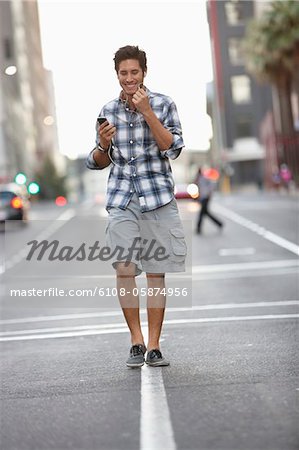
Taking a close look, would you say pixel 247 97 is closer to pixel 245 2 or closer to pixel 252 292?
pixel 245 2

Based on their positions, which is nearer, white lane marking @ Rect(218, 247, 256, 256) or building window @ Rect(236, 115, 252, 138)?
white lane marking @ Rect(218, 247, 256, 256)

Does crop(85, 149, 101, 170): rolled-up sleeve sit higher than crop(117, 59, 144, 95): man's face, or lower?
lower

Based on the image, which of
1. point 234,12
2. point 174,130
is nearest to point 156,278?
point 174,130

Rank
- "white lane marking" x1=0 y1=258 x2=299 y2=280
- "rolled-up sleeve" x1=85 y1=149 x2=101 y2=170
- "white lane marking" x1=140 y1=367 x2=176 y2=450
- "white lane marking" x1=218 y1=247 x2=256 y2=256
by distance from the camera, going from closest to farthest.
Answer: "white lane marking" x1=140 y1=367 x2=176 y2=450
"rolled-up sleeve" x1=85 y1=149 x2=101 y2=170
"white lane marking" x1=0 y1=258 x2=299 y2=280
"white lane marking" x1=218 y1=247 x2=256 y2=256

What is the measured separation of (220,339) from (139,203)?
1.60 m

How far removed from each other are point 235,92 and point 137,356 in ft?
304

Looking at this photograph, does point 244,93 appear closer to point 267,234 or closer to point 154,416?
point 267,234

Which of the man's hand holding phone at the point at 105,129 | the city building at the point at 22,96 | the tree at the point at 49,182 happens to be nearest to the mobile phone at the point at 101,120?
the man's hand holding phone at the point at 105,129

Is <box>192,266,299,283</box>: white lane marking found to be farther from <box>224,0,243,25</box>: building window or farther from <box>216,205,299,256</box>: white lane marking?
<box>224,0,243,25</box>: building window

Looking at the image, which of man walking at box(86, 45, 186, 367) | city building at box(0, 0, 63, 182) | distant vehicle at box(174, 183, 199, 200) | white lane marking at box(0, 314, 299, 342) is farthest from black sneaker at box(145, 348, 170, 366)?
city building at box(0, 0, 63, 182)

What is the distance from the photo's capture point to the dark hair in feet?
21.2

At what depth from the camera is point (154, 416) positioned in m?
4.94

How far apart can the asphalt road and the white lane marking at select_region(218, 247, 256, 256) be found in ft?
19.2

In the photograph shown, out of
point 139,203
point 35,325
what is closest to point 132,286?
point 139,203
